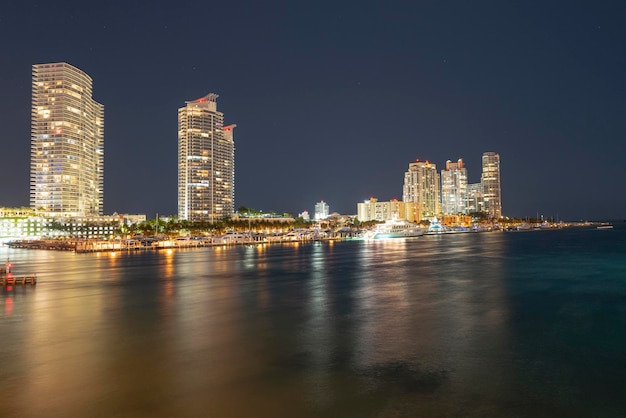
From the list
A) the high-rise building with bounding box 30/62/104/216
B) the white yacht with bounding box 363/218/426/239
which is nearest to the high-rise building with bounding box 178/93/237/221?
the high-rise building with bounding box 30/62/104/216

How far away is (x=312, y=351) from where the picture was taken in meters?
16.5

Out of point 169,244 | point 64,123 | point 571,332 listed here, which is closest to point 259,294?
point 571,332

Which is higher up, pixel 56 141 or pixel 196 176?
pixel 56 141

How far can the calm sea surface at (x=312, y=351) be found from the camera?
11.7m

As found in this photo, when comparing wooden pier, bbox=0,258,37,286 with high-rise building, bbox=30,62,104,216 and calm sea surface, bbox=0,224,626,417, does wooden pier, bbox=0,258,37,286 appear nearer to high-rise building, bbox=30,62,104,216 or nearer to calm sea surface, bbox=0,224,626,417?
calm sea surface, bbox=0,224,626,417

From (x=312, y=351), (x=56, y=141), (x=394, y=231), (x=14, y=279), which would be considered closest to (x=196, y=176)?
(x=56, y=141)

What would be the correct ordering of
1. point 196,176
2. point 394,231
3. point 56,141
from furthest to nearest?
point 196,176, point 56,141, point 394,231

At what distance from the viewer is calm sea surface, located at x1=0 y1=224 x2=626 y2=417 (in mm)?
11673

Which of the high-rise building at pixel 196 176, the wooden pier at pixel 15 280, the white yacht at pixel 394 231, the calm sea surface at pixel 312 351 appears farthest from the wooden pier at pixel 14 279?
the high-rise building at pixel 196 176

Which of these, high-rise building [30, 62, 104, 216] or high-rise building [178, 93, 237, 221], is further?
high-rise building [178, 93, 237, 221]

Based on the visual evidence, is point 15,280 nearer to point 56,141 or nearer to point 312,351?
point 312,351

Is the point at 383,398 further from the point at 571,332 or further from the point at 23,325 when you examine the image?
the point at 23,325

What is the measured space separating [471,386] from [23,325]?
1956 centimetres

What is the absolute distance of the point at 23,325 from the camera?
20.9 m
